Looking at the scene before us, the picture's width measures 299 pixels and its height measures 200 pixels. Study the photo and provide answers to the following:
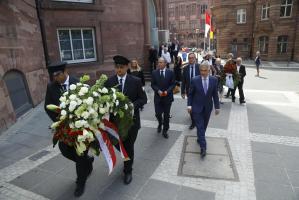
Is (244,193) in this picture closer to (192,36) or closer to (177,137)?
(177,137)

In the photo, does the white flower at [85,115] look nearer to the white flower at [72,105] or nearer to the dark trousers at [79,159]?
the white flower at [72,105]

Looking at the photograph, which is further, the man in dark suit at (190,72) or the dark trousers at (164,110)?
the man in dark suit at (190,72)

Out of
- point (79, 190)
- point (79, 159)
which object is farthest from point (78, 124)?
point (79, 190)

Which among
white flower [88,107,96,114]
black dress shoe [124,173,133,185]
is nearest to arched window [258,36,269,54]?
black dress shoe [124,173,133,185]

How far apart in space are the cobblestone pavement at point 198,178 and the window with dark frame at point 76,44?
16.6 ft

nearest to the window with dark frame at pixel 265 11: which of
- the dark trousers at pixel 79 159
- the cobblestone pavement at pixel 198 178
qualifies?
the cobblestone pavement at pixel 198 178

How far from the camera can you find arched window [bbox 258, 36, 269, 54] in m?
28.8

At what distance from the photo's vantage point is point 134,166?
4.79 metres

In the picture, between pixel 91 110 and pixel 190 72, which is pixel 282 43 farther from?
pixel 91 110

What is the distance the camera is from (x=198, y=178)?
4.30 metres

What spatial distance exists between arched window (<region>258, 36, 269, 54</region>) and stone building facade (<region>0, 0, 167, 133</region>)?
1979 centimetres

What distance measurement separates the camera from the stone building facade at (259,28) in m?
26.8

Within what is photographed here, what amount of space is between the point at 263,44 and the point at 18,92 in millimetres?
28766

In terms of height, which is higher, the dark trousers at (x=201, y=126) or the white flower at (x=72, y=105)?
the white flower at (x=72, y=105)
